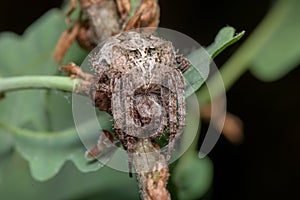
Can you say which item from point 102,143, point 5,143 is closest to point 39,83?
point 102,143

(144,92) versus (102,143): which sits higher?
(144,92)

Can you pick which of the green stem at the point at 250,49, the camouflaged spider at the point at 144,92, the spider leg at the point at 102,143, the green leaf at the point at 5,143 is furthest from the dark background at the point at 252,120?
the camouflaged spider at the point at 144,92

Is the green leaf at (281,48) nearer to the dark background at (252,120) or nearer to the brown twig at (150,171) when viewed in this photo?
the dark background at (252,120)

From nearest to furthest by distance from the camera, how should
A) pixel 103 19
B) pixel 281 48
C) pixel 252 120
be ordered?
pixel 103 19
pixel 281 48
pixel 252 120

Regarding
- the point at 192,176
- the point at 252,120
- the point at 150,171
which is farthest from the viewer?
the point at 252,120

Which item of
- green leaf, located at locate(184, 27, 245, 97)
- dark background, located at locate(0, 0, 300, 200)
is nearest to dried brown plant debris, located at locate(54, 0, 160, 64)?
green leaf, located at locate(184, 27, 245, 97)

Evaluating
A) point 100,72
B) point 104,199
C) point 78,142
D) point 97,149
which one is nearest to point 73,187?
point 104,199

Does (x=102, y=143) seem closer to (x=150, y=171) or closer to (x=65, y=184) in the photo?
(x=150, y=171)
